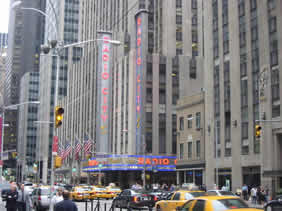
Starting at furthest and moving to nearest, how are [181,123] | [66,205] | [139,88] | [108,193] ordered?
[139,88], [181,123], [108,193], [66,205]

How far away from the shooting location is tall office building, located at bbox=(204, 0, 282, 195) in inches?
1752

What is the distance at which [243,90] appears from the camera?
49562 millimetres

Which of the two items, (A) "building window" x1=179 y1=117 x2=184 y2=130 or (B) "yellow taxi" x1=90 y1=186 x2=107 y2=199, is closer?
(B) "yellow taxi" x1=90 y1=186 x2=107 y2=199

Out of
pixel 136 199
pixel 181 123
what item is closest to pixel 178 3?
pixel 181 123

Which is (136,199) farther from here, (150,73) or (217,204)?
(150,73)

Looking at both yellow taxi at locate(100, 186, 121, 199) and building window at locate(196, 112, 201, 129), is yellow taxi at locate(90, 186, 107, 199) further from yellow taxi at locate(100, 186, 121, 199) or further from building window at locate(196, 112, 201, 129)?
building window at locate(196, 112, 201, 129)

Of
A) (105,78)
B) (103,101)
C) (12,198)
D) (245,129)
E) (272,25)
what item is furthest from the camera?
(105,78)

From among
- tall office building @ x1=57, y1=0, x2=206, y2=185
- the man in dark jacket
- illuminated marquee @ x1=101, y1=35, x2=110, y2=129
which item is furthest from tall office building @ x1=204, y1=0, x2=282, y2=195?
the man in dark jacket

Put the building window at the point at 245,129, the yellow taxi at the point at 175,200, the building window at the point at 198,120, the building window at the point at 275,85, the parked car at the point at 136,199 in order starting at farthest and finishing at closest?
the building window at the point at 198,120
the building window at the point at 245,129
the building window at the point at 275,85
the parked car at the point at 136,199
the yellow taxi at the point at 175,200

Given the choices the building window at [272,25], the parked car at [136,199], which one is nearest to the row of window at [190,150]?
the building window at [272,25]

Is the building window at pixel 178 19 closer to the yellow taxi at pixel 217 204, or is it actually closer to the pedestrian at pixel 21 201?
the pedestrian at pixel 21 201

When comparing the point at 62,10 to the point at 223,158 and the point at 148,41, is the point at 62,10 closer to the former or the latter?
the point at 148,41

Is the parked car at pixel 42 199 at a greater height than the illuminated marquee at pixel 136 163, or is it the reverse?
the illuminated marquee at pixel 136 163

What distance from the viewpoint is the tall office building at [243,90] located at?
44.5 metres
